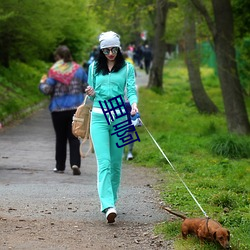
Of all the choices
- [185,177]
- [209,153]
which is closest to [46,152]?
[209,153]

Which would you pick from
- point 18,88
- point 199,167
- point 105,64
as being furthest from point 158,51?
point 105,64

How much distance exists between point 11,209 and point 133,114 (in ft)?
5.89

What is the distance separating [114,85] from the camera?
7645 millimetres

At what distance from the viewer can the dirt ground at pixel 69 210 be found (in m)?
6.78

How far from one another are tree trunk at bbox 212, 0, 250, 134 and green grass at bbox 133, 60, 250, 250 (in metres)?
0.81

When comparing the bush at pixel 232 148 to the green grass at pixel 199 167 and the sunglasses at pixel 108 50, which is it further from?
the sunglasses at pixel 108 50

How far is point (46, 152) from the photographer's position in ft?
47.8

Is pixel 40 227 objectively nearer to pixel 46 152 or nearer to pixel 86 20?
pixel 46 152

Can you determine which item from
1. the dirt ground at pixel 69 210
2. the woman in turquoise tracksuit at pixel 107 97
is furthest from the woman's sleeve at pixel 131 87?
the dirt ground at pixel 69 210

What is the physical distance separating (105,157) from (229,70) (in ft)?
30.8

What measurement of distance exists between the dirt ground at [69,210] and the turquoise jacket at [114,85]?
4.02 ft

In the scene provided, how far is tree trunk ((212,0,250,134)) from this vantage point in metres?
16.2

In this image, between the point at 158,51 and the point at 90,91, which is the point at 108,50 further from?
the point at 158,51

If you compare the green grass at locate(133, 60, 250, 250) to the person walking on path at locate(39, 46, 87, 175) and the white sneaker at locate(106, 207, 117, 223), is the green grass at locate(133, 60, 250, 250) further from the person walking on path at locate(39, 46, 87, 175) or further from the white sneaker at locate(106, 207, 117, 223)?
the person walking on path at locate(39, 46, 87, 175)
